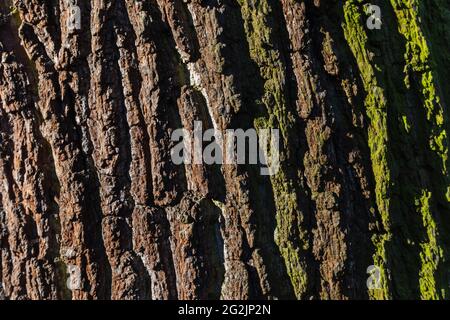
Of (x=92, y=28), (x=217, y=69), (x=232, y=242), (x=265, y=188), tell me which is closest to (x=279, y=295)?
(x=232, y=242)

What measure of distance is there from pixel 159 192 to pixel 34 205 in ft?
1.50

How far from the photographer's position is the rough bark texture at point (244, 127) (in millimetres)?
1894

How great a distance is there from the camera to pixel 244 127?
190 cm

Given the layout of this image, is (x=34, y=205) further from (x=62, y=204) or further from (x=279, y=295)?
(x=279, y=295)

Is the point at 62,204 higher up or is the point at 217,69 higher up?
the point at 217,69

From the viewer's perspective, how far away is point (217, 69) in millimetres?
1874

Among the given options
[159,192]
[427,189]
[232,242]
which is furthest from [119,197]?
[427,189]

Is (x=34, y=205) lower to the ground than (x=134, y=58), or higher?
lower

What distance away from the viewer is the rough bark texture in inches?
74.5

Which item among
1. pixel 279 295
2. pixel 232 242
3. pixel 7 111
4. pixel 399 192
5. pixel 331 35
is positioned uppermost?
pixel 331 35

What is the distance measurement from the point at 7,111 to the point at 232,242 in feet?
3.02

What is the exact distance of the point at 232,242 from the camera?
192 cm

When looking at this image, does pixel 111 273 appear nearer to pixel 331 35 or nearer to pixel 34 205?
pixel 34 205

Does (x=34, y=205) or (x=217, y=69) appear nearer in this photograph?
(x=217, y=69)
